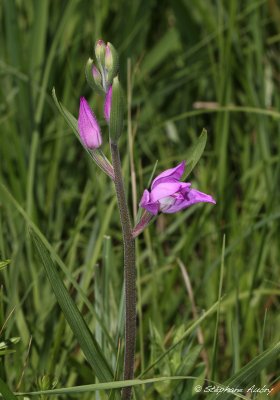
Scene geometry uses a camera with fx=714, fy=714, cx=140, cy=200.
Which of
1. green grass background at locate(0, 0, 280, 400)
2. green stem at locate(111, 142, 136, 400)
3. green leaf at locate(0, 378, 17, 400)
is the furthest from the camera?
green grass background at locate(0, 0, 280, 400)

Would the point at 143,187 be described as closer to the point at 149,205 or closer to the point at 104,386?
the point at 149,205

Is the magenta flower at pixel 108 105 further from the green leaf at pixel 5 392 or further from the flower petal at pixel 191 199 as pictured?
the green leaf at pixel 5 392

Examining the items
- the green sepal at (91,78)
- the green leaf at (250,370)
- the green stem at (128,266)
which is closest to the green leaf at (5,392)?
the green stem at (128,266)

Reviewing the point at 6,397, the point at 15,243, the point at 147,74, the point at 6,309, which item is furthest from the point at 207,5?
the point at 6,397

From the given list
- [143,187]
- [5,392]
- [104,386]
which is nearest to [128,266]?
[104,386]

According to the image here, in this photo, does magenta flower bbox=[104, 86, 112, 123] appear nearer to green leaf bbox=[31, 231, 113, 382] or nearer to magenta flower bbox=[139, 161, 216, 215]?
magenta flower bbox=[139, 161, 216, 215]

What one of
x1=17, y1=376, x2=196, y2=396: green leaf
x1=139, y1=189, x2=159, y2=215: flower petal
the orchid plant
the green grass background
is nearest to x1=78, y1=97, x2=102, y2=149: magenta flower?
the orchid plant
